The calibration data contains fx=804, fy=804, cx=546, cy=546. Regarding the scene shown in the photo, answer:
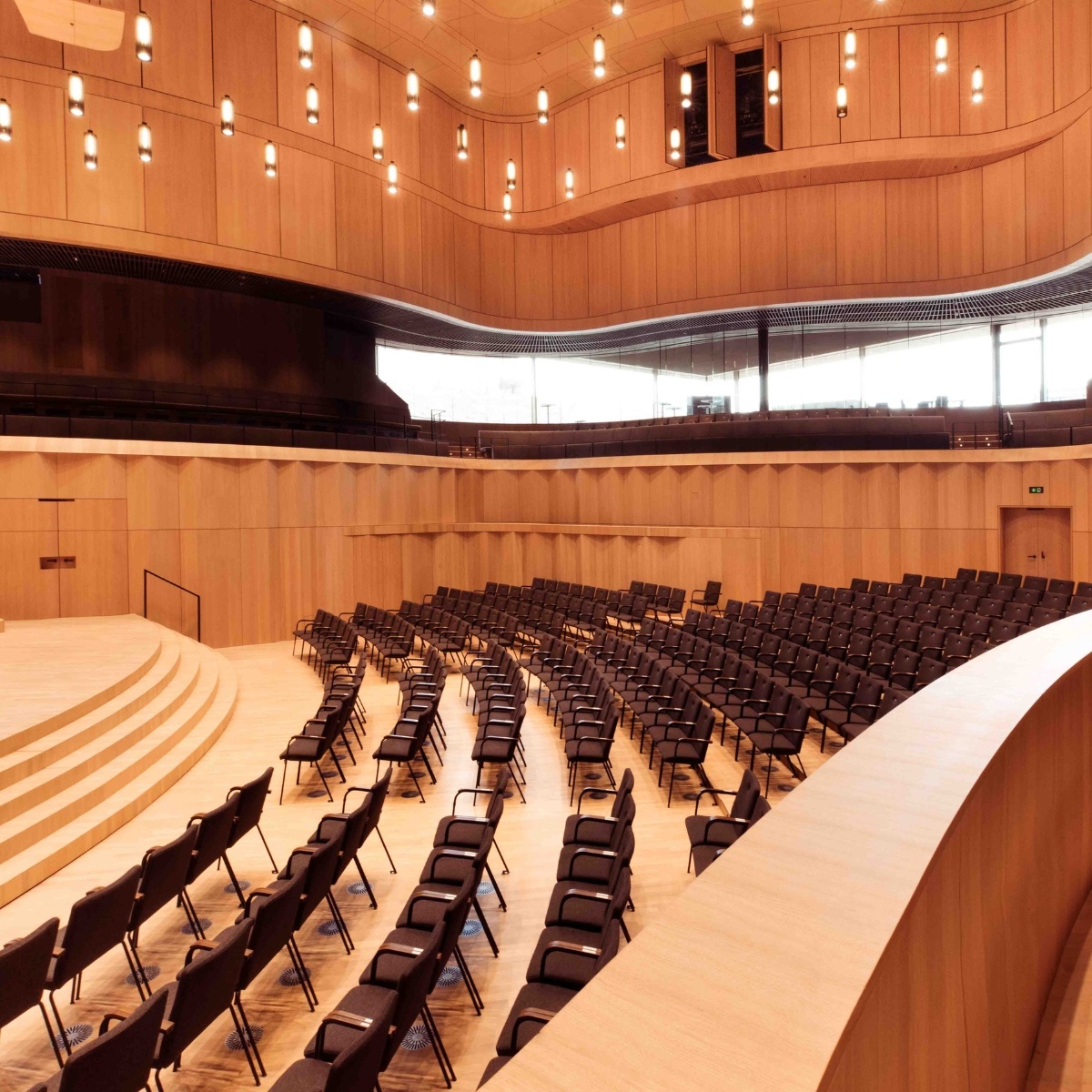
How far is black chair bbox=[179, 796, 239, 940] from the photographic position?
4.22 m

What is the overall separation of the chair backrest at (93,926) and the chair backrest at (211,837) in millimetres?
635

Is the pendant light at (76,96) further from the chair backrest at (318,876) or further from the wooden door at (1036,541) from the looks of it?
the wooden door at (1036,541)

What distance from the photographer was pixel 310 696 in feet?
32.5

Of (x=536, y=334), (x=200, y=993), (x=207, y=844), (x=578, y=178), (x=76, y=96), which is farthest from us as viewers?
(x=536, y=334)

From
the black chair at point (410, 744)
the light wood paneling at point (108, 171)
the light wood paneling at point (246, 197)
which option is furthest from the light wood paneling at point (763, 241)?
the black chair at point (410, 744)

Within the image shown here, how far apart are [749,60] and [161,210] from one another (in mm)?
11721

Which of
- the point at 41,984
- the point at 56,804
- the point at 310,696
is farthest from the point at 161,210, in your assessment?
the point at 41,984

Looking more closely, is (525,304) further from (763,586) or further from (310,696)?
(310,696)

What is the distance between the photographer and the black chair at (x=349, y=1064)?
2207 mm

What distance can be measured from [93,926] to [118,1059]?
118 cm

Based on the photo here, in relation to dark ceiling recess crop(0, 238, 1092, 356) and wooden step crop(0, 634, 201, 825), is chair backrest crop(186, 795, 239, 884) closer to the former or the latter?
wooden step crop(0, 634, 201, 825)

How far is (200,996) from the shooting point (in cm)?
288

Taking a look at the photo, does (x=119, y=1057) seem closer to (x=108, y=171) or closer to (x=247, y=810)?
(x=247, y=810)

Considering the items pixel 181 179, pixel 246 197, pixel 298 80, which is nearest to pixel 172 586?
pixel 181 179
